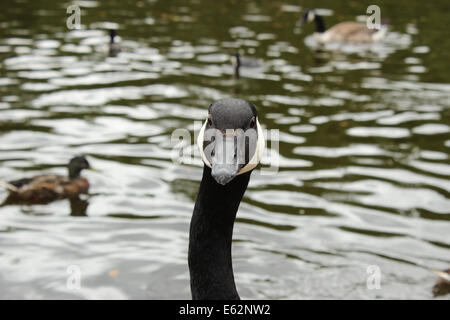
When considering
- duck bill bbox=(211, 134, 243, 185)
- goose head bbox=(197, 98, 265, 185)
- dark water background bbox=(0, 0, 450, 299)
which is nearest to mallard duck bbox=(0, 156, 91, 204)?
dark water background bbox=(0, 0, 450, 299)

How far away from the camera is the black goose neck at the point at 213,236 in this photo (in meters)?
4.02

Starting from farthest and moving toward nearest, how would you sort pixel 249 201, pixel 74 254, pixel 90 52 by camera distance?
pixel 90 52
pixel 249 201
pixel 74 254

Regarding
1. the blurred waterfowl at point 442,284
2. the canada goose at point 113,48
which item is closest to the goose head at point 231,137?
the blurred waterfowl at point 442,284

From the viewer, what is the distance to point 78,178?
330 inches

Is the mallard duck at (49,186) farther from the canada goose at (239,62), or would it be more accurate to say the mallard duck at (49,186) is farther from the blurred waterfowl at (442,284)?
the canada goose at (239,62)

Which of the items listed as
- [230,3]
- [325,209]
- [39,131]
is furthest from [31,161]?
[230,3]

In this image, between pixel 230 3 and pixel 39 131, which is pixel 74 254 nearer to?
pixel 39 131

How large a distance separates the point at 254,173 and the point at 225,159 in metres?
5.54

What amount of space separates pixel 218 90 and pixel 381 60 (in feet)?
16.1

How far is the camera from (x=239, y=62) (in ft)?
42.7

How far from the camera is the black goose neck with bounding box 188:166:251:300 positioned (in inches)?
158

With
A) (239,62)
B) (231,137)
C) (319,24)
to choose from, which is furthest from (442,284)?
(319,24)

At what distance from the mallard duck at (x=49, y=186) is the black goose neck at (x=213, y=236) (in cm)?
420

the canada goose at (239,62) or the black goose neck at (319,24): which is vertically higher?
the black goose neck at (319,24)
